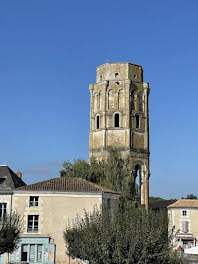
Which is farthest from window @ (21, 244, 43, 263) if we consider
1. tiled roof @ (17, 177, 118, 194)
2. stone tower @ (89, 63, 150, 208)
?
stone tower @ (89, 63, 150, 208)

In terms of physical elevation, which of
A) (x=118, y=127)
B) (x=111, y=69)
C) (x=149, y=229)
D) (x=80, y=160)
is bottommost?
(x=149, y=229)

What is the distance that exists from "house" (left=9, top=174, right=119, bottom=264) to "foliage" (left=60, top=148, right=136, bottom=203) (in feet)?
32.9

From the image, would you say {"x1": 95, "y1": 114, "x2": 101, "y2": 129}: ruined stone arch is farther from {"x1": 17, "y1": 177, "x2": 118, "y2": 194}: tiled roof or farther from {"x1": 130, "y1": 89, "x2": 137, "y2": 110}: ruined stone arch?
{"x1": 17, "y1": 177, "x2": 118, "y2": 194}: tiled roof

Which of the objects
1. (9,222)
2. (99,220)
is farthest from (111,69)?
(99,220)

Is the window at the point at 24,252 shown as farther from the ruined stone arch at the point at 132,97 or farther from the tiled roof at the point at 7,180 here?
the ruined stone arch at the point at 132,97

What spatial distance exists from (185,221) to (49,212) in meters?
26.1

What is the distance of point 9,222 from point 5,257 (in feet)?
29.6

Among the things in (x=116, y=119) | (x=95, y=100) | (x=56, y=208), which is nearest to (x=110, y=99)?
(x=95, y=100)

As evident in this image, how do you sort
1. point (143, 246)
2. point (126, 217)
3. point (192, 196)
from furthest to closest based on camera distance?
point (192, 196)
point (126, 217)
point (143, 246)

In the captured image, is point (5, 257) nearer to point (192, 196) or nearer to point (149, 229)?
point (149, 229)

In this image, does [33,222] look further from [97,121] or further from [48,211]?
[97,121]

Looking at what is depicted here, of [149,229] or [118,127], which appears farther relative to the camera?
[118,127]

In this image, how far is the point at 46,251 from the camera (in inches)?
1416

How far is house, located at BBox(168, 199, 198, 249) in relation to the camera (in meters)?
57.3
